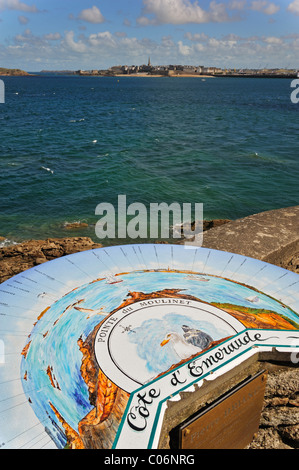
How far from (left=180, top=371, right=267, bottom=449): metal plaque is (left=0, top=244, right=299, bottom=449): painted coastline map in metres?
0.60

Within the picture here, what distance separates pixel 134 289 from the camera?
5871 millimetres

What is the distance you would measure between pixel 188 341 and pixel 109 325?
42.3 inches

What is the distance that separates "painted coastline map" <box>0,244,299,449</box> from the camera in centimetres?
396

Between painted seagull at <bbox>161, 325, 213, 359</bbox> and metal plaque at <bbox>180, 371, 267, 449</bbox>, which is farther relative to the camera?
painted seagull at <bbox>161, 325, 213, 359</bbox>

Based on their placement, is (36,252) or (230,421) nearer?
(230,421)

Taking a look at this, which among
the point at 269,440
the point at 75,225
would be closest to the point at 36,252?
the point at 75,225

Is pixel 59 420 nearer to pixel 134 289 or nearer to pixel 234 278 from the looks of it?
pixel 134 289

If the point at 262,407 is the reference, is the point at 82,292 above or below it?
above

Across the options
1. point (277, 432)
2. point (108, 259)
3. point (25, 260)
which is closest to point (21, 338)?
point (108, 259)

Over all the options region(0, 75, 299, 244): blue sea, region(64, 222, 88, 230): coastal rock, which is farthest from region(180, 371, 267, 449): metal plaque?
region(64, 222, 88, 230): coastal rock

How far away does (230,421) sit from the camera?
4.42 metres

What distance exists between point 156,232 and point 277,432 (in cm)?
1248

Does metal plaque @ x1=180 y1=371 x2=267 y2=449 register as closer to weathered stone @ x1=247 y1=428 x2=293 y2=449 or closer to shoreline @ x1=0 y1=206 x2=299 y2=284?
weathered stone @ x1=247 y1=428 x2=293 y2=449

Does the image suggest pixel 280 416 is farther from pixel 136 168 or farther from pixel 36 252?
pixel 136 168
